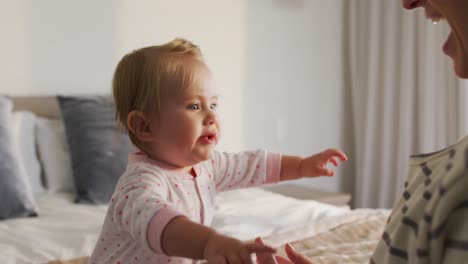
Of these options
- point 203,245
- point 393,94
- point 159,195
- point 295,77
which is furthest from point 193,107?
point 393,94

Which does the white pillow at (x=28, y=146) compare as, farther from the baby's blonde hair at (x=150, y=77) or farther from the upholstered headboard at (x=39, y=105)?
the baby's blonde hair at (x=150, y=77)

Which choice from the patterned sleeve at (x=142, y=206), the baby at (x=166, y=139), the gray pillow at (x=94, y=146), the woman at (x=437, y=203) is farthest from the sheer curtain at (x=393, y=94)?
the woman at (x=437, y=203)

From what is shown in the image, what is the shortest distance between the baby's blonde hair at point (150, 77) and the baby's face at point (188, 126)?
0.02 meters

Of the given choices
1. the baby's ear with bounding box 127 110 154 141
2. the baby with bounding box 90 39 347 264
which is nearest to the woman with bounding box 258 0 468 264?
the baby with bounding box 90 39 347 264

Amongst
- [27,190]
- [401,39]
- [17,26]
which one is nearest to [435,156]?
[27,190]

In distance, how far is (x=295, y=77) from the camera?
3.75 m

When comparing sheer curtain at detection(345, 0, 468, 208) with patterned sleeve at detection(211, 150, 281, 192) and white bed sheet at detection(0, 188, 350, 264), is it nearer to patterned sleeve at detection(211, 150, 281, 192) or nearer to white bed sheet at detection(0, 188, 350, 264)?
white bed sheet at detection(0, 188, 350, 264)

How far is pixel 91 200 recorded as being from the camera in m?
2.47

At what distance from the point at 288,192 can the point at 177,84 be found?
2.17 metres

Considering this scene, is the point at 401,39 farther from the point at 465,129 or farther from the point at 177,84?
the point at 177,84

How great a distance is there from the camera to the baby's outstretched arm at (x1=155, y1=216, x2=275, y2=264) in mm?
746

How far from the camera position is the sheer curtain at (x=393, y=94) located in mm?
3400

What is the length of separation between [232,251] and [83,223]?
1.51m

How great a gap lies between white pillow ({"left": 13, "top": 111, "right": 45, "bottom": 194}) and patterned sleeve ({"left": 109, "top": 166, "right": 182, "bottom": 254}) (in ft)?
5.21
